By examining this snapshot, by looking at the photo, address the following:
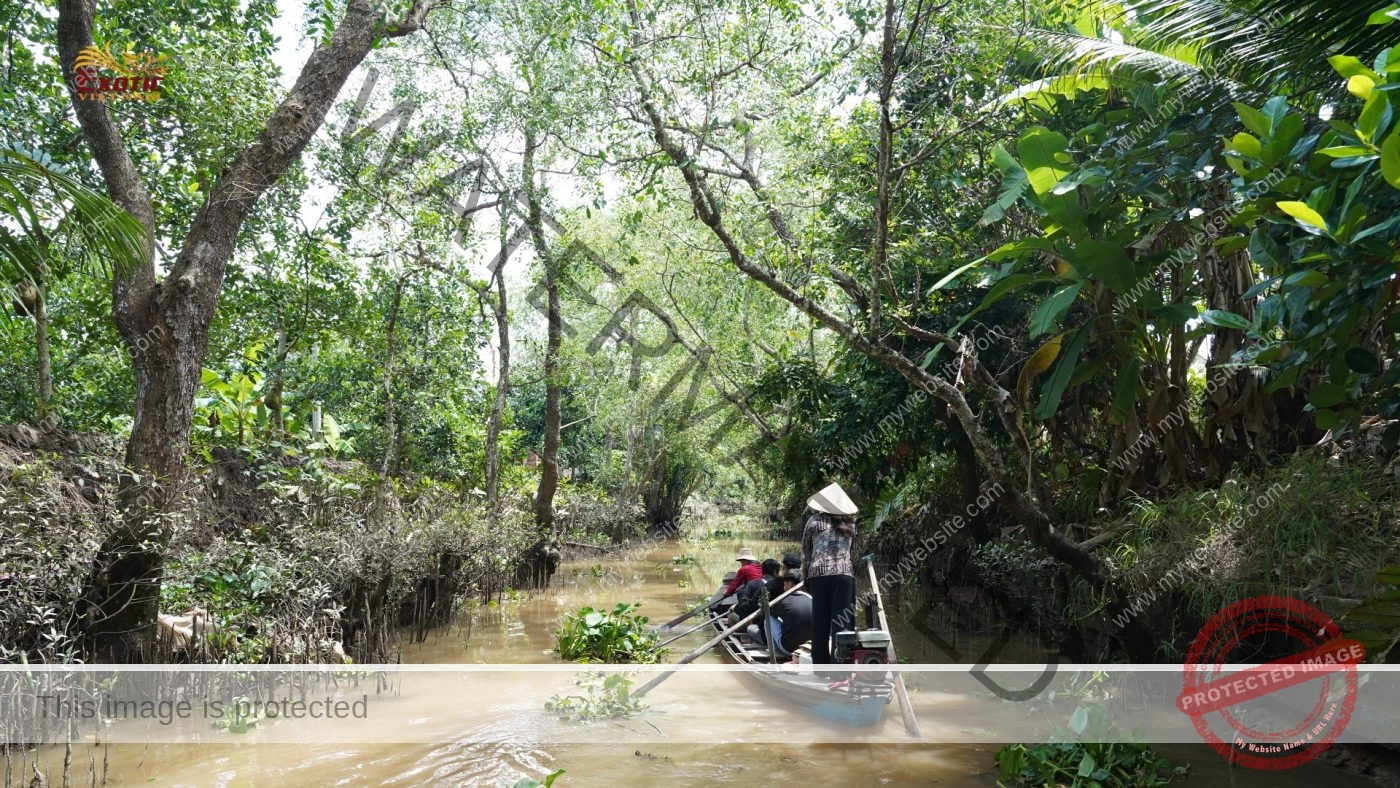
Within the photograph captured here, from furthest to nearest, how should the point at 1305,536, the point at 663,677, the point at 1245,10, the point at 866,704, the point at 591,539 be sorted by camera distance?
1. the point at 591,539
2. the point at 663,677
3. the point at 866,704
4. the point at 1305,536
5. the point at 1245,10

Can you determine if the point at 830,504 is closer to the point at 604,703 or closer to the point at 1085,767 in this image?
the point at 604,703

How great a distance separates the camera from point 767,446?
78.3 feet

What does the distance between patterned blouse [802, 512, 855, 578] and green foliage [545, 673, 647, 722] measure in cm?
190

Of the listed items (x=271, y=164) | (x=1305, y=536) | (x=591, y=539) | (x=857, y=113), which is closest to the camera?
(x=1305, y=536)

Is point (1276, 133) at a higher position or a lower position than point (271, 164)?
lower

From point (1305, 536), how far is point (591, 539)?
58.2 feet

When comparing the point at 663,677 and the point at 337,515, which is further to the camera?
the point at 337,515

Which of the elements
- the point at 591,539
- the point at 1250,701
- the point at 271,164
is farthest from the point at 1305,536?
the point at 591,539

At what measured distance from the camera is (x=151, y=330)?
635cm

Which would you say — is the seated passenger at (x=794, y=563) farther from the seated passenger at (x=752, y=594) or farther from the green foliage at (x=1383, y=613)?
the green foliage at (x=1383, y=613)

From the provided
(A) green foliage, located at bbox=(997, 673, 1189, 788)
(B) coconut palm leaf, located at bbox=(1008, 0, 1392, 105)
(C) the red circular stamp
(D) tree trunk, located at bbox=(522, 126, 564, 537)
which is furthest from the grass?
(D) tree trunk, located at bbox=(522, 126, 564, 537)

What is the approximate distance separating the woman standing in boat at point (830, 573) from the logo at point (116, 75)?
659 cm

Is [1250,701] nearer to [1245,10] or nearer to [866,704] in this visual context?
[866,704]

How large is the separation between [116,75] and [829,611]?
331 inches
